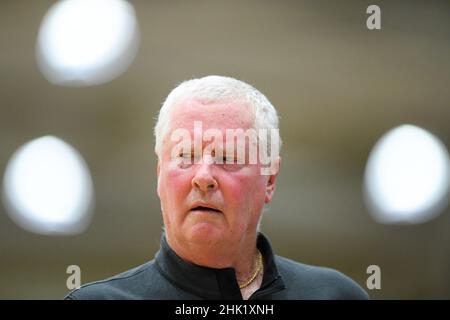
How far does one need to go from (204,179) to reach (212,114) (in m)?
0.17

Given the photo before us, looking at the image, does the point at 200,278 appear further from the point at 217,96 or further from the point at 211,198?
the point at 217,96

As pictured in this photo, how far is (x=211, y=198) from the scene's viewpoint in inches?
60.9

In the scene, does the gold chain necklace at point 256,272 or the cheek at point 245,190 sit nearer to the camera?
the cheek at point 245,190

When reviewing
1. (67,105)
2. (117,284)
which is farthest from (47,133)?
(117,284)

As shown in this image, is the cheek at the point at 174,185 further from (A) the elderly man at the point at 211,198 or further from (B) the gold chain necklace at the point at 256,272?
(B) the gold chain necklace at the point at 256,272

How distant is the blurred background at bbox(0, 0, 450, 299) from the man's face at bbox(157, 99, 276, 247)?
6.56ft

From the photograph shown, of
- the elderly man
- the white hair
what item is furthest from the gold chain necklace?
the white hair

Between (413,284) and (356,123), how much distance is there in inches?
42.3

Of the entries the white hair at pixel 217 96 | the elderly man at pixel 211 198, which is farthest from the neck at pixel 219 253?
the white hair at pixel 217 96

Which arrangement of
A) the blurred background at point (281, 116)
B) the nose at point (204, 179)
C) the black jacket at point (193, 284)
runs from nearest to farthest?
the nose at point (204, 179) → the black jacket at point (193, 284) → the blurred background at point (281, 116)

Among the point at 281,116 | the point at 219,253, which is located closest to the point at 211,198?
the point at 219,253

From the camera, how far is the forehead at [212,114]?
5.14 feet
